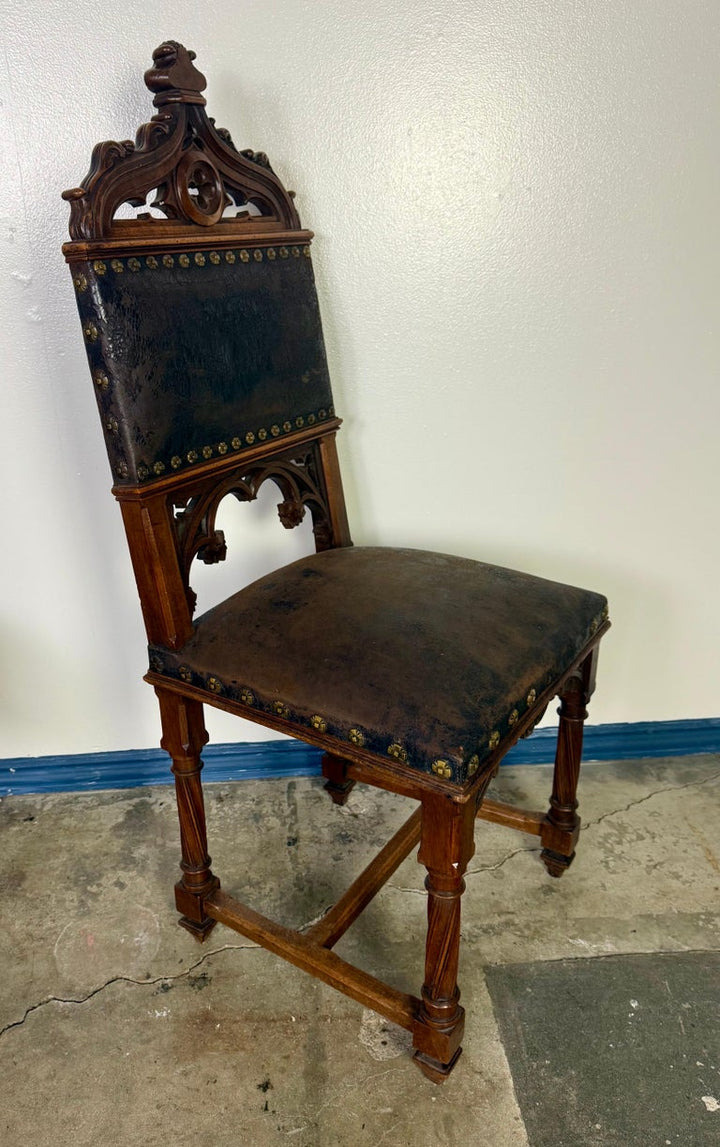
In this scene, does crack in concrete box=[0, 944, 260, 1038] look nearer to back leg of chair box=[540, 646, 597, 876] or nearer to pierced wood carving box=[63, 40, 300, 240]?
back leg of chair box=[540, 646, 597, 876]

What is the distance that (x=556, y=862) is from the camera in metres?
1.76

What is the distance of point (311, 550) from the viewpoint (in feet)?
6.31

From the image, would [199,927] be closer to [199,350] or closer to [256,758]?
[256,758]

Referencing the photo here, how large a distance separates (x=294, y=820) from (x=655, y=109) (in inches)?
66.7

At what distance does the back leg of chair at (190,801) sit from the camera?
57.8 inches

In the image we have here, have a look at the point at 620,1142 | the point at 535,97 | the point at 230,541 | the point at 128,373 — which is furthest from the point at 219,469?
the point at 620,1142

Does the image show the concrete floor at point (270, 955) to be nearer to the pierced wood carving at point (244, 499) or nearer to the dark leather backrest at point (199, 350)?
the pierced wood carving at point (244, 499)

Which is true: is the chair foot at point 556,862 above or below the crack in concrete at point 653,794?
above

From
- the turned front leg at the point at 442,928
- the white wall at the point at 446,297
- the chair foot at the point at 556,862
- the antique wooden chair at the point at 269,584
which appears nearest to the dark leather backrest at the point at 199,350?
the antique wooden chair at the point at 269,584

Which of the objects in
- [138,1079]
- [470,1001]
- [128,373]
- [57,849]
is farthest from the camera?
[57,849]

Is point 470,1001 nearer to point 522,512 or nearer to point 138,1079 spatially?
point 138,1079

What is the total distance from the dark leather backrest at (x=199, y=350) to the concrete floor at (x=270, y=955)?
3.13ft

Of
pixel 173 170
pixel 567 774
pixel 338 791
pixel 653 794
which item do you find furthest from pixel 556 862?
pixel 173 170

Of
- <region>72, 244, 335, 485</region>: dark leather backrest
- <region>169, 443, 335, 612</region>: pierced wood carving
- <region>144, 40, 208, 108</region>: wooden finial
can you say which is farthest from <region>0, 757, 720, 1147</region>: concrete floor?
<region>144, 40, 208, 108</region>: wooden finial
